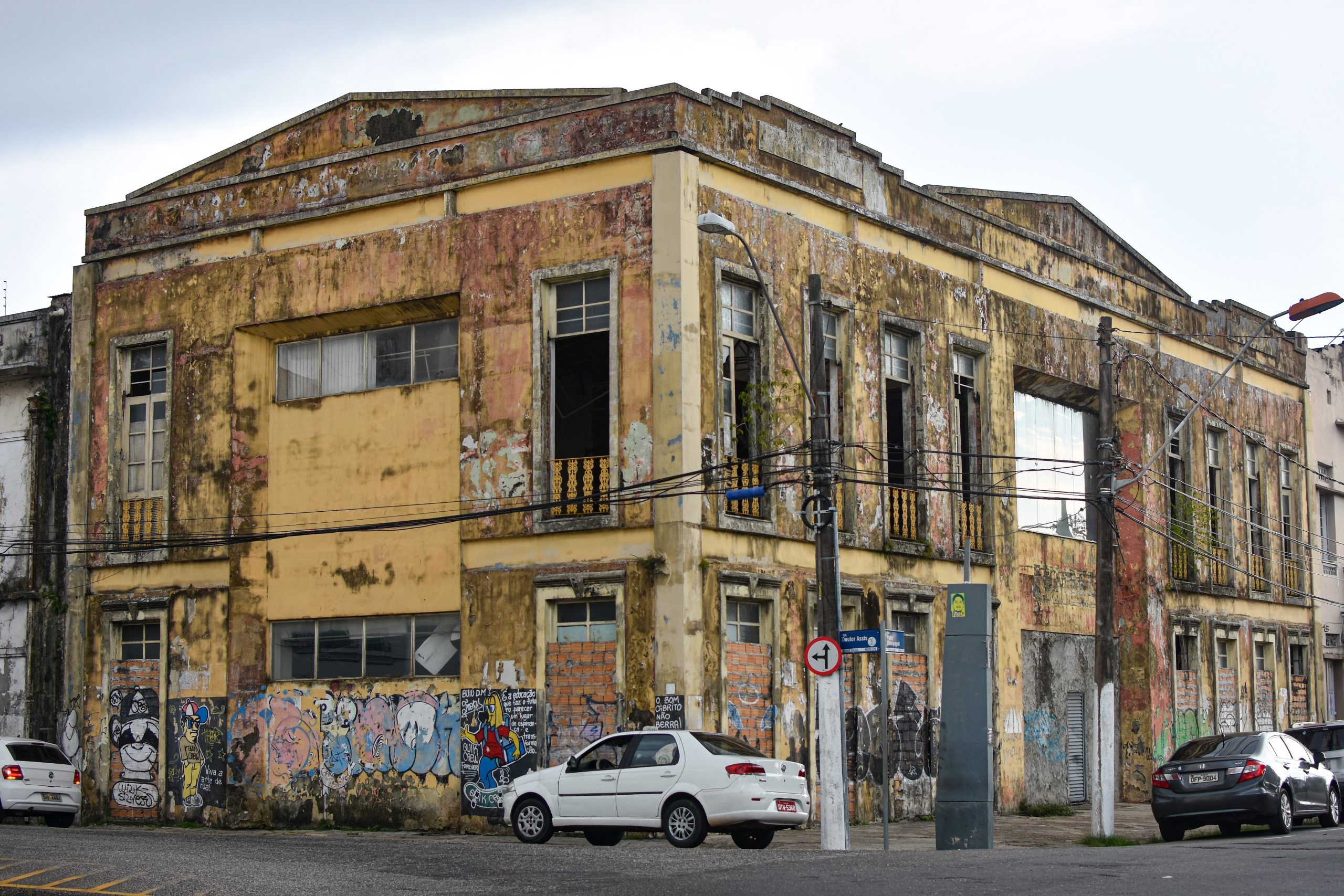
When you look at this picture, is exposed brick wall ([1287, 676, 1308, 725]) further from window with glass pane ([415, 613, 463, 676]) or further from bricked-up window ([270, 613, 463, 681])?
bricked-up window ([270, 613, 463, 681])

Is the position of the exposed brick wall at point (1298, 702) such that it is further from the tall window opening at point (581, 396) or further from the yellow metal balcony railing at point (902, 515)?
the tall window opening at point (581, 396)

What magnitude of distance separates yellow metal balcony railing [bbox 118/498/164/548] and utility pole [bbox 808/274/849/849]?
1330 centimetres

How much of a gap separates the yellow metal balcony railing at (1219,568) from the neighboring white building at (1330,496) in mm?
5544

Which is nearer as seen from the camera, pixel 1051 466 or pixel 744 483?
pixel 744 483

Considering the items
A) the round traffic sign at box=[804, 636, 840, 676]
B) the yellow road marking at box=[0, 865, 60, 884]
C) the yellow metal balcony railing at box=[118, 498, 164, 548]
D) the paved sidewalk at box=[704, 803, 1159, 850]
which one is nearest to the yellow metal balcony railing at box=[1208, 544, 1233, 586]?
the paved sidewalk at box=[704, 803, 1159, 850]

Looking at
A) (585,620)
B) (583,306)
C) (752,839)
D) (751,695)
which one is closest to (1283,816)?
(752,839)

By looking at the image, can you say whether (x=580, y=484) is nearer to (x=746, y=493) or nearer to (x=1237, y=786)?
(x=746, y=493)

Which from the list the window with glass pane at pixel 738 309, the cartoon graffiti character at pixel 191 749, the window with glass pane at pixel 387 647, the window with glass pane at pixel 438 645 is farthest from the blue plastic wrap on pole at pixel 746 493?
the cartoon graffiti character at pixel 191 749

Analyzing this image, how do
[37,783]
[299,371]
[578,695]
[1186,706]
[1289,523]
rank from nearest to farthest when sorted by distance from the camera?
[578,695] → [37,783] → [299,371] → [1186,706] → [1289,523]

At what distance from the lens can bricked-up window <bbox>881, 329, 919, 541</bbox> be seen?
90.5ft

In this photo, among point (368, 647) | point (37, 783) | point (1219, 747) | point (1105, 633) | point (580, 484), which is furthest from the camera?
point (368, 647)

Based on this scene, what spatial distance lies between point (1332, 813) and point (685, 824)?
32.3 feet

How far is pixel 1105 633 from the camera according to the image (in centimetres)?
2244

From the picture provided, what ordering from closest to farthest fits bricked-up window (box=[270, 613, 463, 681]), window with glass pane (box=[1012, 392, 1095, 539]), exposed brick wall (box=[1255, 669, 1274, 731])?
bricked-up window (box=[270, 613, 463, 681]) < window with glass pane (box=[1012, 392, 1095, 539]) < exposed brick wall (box=[1255, 669, 1274, 731])
